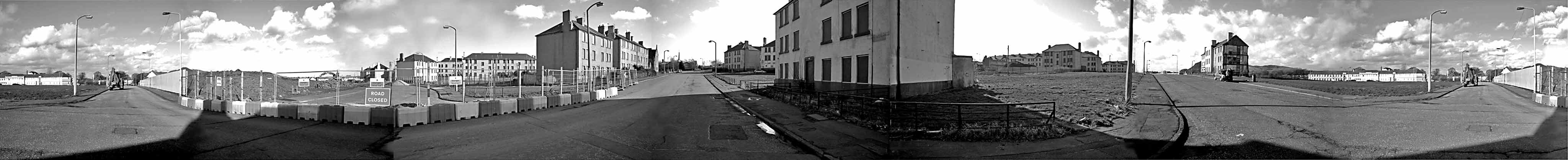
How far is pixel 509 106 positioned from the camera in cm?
1349

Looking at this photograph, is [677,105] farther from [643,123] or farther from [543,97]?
[643,123]

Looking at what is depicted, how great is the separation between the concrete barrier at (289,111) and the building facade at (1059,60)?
1868 centimetres

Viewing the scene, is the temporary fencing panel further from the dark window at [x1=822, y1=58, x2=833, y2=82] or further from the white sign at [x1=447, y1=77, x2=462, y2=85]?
the white sign at [x1=447, y1=77, x2=462, y2=85]

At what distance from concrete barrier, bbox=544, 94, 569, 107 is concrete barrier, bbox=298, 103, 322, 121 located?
502cm

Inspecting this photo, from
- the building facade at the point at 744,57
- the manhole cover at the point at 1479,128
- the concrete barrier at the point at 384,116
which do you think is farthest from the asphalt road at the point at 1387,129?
the building facade at the point at 744,57

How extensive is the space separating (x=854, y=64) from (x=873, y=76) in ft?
3.68

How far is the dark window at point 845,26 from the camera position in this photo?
54.2 feet

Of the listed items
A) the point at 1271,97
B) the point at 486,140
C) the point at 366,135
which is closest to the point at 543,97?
the point at 366,135

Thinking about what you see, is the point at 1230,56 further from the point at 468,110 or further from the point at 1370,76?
the point at 468,110

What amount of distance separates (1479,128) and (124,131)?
16469mm

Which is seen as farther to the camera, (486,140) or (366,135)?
(366,135)

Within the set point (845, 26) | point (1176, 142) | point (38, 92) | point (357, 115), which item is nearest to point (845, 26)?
point (845, 26)

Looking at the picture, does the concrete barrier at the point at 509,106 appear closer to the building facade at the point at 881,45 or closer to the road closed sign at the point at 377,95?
the road closed sign at the point at 377,95

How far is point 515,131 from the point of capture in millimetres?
9336
